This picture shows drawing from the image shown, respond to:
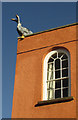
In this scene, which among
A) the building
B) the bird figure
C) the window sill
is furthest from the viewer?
the bird figure

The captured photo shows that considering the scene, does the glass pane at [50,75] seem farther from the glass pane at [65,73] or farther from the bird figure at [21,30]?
the bird figure at [21,30]

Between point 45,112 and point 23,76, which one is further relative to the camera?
point 23,76

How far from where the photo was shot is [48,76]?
15.4 m

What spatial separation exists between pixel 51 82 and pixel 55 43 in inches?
69.1

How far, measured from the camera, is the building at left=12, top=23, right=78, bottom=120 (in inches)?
563

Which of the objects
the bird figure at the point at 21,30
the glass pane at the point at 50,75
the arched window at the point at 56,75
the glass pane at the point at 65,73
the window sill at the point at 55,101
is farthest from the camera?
the bird figure at the point at 21,30

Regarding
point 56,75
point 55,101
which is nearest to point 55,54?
point 56,75

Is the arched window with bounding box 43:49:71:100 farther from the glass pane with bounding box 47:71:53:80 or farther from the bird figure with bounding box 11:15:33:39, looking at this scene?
the bird figure with bounding box 11:15:33:39

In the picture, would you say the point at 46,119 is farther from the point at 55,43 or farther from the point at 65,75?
the point at 55,43

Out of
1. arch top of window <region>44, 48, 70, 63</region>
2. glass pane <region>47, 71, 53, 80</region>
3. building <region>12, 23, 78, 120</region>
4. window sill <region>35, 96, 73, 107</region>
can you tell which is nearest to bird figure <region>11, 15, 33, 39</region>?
building <region>12, 23, 78, 120</region>

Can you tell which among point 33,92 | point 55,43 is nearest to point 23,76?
point 33,92

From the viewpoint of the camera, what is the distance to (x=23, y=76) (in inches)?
619

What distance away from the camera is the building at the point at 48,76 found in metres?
14.3

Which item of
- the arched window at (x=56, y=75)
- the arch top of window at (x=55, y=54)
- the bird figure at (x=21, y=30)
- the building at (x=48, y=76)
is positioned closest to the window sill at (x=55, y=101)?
the building at (x=48, y=76)
